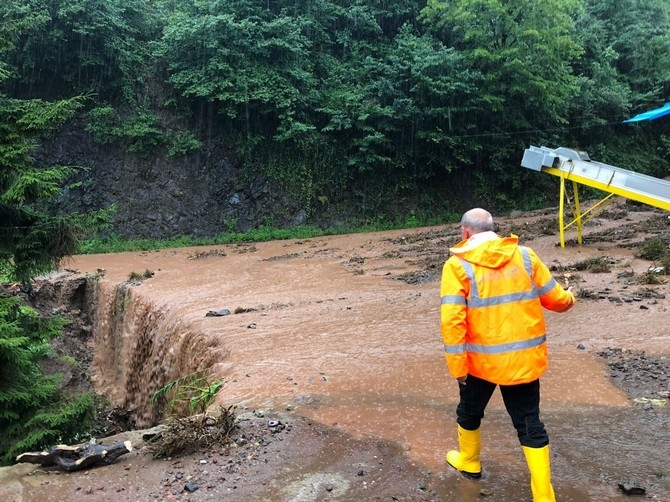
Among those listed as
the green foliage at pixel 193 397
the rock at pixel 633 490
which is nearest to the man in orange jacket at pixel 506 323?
the rock at pixel 633 490

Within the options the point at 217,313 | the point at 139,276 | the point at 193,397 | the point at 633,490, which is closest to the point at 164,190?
the point at 139,276

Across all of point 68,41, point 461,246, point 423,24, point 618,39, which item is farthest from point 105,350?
point 618,39

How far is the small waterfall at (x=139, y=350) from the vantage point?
8.33 metres

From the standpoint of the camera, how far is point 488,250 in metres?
3.39

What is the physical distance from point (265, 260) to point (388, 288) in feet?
18.7

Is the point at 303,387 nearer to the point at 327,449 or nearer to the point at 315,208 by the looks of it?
the point at 327,449

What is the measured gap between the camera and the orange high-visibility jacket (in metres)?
3.36

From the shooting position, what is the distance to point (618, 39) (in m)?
27.7

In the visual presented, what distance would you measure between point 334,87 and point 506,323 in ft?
70.5

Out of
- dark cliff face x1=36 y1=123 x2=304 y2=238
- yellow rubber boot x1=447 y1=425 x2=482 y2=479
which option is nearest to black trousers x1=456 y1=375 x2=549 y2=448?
yellow rubber boot x1=447 y1=425 x2=482 y2=479

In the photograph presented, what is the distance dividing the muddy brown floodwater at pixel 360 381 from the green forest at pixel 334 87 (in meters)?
9.73

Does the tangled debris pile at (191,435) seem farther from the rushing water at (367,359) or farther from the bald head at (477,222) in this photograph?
the bald head at (477,222)

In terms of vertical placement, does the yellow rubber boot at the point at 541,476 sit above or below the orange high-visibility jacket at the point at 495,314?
below

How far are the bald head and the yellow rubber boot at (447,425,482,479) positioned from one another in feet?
4.57
